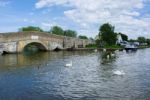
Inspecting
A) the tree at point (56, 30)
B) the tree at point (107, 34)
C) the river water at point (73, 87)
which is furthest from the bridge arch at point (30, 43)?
the tree at point (56, 30)

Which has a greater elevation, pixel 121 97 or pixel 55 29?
pixel 55 29

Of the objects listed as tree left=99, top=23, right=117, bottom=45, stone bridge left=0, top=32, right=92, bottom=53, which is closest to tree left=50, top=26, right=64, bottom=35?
tree left=99, top=23, right=117, bottom=45

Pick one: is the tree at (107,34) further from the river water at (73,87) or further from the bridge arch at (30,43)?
the river water at (73,87)

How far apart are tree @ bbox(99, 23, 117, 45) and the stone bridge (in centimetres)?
761

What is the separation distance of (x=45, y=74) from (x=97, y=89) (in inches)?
331

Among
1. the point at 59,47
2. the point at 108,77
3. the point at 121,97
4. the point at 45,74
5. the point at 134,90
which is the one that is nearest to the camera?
the point at 121,97

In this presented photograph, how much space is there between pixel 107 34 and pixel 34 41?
2815cm

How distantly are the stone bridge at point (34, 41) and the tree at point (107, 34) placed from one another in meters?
7.61

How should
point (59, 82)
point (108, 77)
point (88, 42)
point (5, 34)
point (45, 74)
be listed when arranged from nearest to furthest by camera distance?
point (59, 82) → point (108, 77) → point (45, 74) → point (5, 34) → point (88, 42)

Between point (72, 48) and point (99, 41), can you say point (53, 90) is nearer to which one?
point (72, 48)

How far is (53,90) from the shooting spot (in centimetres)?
1973

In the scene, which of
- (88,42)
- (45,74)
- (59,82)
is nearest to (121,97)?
(59,82)

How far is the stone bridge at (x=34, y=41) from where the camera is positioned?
2392 inches

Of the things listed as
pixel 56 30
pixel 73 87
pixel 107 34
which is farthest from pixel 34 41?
pixel 56 30
